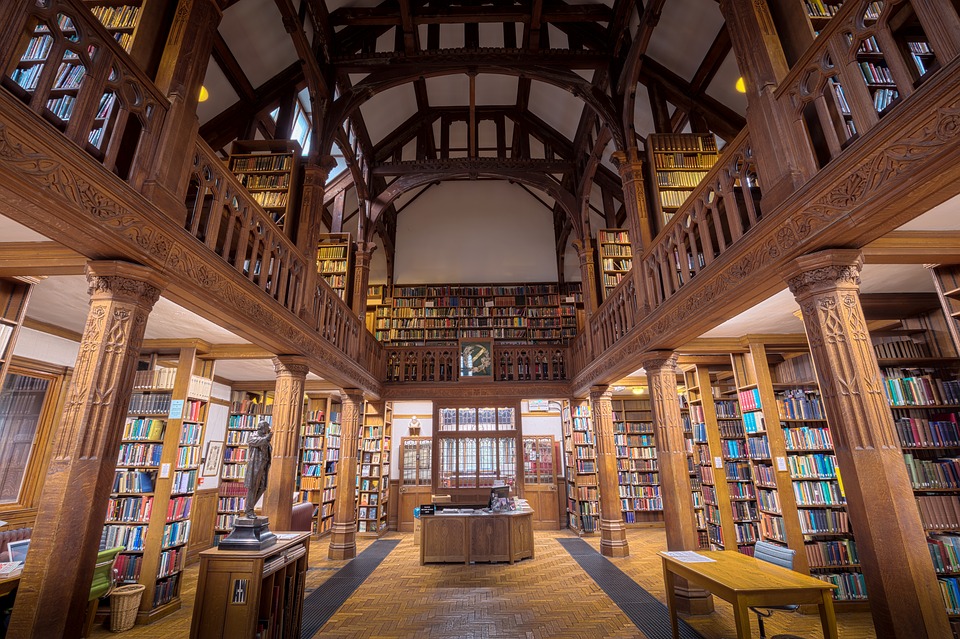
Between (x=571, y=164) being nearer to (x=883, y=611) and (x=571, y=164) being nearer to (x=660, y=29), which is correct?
(x=660, y=29)

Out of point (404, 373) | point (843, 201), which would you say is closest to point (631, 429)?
point (404, 373)

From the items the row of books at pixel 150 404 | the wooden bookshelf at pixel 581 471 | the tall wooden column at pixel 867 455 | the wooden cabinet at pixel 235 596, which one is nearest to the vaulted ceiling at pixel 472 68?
the row of books at pixel 150 404

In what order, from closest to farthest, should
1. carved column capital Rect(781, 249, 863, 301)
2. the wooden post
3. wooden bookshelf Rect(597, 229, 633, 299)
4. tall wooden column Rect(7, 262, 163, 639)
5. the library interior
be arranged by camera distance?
tall wooden column Rect(7, 262, 163, 639) → the library interior → carved column capital Rect(781, 249, 863, 301) → the wooden post → wooden bookshelf Rect(597, 229, 633, 299)

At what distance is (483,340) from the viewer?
9297 millimetres

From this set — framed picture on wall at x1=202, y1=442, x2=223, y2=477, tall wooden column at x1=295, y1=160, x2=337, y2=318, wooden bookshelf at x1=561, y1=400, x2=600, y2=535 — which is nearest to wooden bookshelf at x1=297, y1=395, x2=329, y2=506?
framed picture on wall at x1=202, y1=442, x2=223, y2=477

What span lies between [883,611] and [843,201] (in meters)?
2.06

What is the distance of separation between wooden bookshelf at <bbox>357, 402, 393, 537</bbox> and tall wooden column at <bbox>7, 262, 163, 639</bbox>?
628 cm

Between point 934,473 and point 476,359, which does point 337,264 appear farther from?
point 934,473

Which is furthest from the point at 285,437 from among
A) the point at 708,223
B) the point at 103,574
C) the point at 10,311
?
the point at 708,223

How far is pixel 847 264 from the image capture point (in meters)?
2.49

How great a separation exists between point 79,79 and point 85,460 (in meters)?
2.07

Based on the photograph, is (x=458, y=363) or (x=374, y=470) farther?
(x=458, y=363)

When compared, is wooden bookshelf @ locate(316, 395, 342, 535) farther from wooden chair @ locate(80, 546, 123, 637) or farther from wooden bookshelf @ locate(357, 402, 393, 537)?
wooden chair @ locate(80, 546, 123, 637)

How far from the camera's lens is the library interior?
229 centimetres
